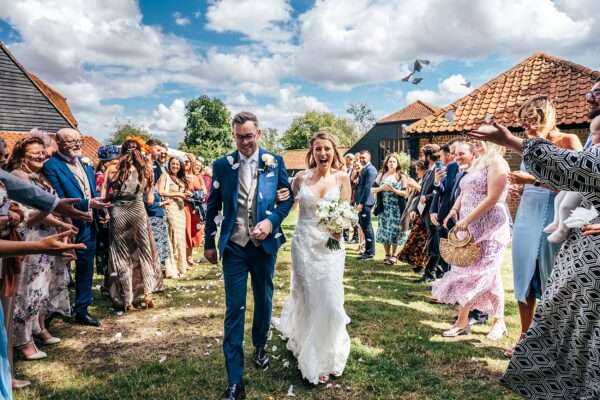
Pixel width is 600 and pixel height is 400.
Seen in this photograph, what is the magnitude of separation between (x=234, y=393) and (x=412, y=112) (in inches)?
1988

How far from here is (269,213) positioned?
3.71 m

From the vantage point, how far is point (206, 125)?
67.7 meters

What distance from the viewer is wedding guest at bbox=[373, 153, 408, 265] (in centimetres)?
917

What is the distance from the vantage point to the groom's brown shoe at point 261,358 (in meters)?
4.08

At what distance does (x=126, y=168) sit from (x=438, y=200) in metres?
4.89

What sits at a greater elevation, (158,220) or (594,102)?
(594,102)

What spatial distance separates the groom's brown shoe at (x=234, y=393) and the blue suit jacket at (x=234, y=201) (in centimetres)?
116

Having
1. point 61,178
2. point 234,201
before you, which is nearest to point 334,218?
point 234,201

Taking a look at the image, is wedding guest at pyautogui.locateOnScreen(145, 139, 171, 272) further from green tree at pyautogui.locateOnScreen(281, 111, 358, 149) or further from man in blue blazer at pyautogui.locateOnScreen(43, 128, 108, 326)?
green tree at pyautogui.locateOnScreen(281, 111, 358, 149)

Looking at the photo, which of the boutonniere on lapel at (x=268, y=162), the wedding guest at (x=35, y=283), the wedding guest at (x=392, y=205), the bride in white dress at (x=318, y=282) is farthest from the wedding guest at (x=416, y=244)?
the wedding guest at (x=35, y=283)

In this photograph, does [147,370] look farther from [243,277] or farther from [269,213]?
[269,213]

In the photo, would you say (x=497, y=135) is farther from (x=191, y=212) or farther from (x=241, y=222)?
(x=191, y=212)

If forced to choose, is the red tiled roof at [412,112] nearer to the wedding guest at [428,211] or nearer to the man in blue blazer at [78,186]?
the wedding guest at [428,211]

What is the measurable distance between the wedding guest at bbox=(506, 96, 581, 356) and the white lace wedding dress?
70.9 inches
